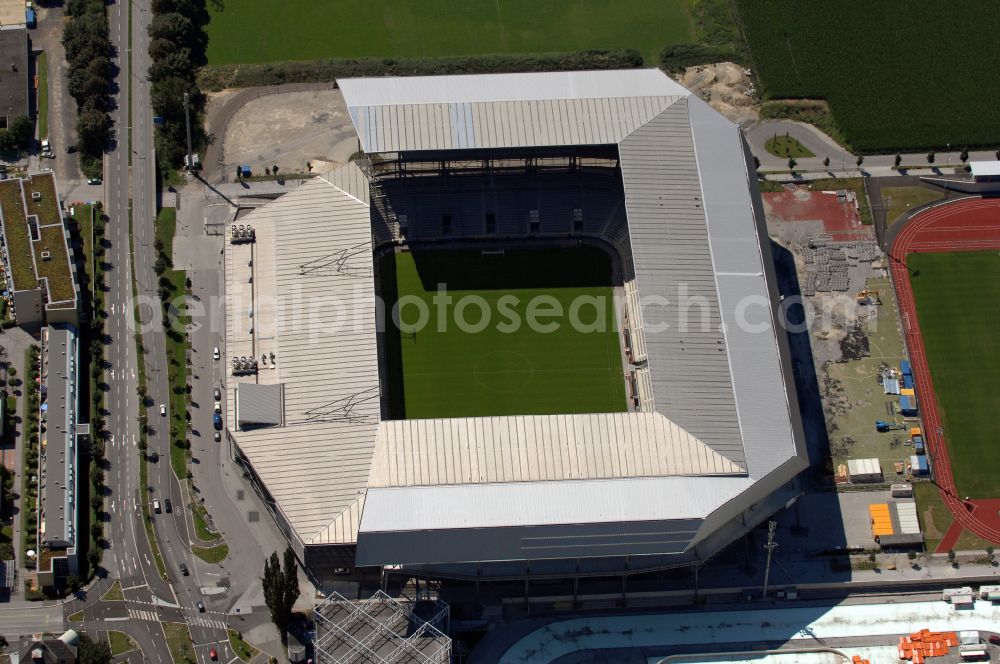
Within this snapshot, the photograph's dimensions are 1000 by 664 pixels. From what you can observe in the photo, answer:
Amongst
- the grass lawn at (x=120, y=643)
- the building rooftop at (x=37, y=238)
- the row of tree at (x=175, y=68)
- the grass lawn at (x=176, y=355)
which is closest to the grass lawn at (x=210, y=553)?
the grass lawn at (x=176, y=355)

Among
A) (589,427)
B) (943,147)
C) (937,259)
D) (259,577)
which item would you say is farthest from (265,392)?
(943,147)

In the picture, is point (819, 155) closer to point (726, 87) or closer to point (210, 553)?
point (726, 87)

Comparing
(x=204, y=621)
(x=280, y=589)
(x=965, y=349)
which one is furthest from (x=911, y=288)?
(x=204, y=621)

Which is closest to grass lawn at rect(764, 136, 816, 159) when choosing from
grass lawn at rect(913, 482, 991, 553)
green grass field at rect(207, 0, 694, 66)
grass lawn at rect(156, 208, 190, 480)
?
green grass field at rect(207, 0, 694, 66)

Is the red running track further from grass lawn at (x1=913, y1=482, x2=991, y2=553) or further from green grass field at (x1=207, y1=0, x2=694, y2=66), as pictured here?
green grass field at (x1=207, y1=0, x2=694, y2=66)

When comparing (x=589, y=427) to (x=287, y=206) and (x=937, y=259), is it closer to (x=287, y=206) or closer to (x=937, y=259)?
(x=287, y=206)

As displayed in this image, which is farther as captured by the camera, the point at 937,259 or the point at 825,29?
the point at 825,29

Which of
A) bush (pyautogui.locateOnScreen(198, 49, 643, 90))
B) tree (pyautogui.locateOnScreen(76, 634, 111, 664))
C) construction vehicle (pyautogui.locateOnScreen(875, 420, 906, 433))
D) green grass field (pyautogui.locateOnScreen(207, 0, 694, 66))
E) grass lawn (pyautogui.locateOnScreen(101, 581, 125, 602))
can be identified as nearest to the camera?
tree (pyautogui.locateOnScreen(76, 634, 111, 664))
